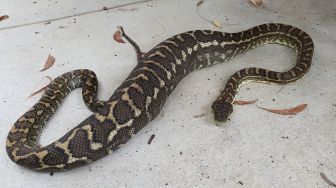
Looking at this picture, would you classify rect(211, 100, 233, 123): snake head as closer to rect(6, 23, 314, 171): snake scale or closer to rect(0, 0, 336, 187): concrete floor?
rect(6, 23, 314, 171): snake scale

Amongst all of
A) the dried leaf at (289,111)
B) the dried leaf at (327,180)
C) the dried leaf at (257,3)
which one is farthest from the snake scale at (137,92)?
the dried leaf at (327,180)

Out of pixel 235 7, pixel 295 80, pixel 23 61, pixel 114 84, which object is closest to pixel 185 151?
pixel 114 84

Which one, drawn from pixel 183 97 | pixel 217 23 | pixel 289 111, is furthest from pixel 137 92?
pixel 217 23

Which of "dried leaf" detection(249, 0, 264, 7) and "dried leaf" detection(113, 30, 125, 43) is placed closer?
"dried leaf" detection(113, 30, 125, 43)

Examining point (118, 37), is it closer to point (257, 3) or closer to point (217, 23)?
point (217, 23)

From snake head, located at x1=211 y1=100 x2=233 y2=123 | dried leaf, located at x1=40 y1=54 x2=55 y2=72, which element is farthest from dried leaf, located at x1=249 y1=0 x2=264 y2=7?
dried leaf, located at x1=40 y1=54 x2=55 y2=72

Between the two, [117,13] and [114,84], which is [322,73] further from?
[117,13]

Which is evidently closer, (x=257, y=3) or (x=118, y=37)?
(x=118, y=37)
